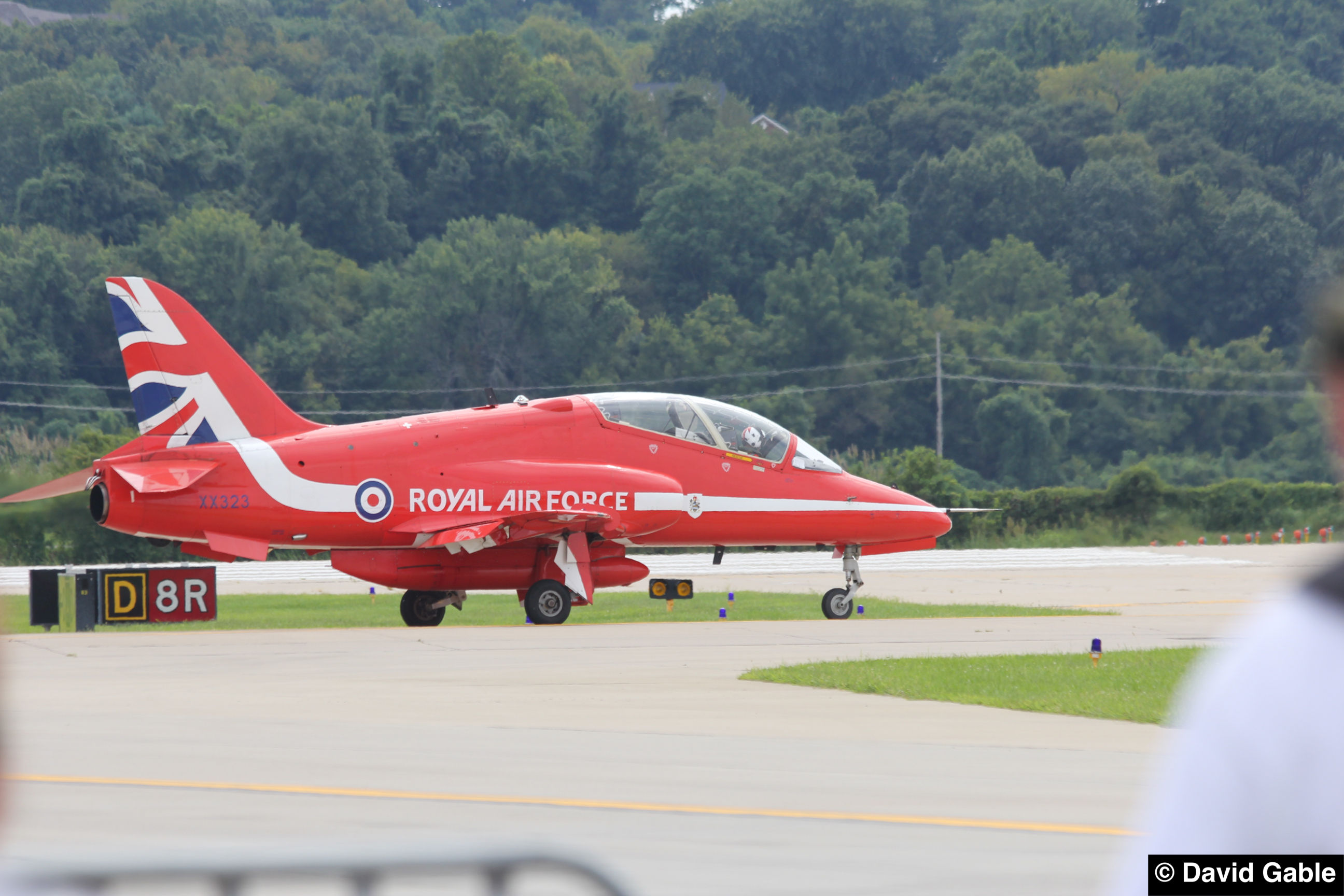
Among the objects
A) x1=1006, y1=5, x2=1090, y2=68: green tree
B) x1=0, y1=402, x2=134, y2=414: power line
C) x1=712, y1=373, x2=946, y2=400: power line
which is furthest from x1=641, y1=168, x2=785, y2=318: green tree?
x1=1006, y1=5, x2=1090, y2=68: green tree

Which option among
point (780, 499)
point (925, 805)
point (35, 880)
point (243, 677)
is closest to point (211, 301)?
point (780, 499)

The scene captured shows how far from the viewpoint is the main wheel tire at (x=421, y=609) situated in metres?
23.0

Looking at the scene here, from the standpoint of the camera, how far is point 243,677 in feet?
51.2

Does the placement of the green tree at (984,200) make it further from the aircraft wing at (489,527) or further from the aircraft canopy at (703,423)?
the aircraft wing at (489,527)

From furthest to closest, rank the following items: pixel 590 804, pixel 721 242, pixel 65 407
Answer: pixel 721 242, pixel 65 407, pixel 590 804

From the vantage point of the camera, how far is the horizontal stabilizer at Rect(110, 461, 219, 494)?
20578mm

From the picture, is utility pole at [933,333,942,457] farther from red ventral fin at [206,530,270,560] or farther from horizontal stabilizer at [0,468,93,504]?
horizontal stabilizer at [0,468,93,504]

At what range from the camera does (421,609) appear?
23078 millimetres

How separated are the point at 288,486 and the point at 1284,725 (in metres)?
20.4

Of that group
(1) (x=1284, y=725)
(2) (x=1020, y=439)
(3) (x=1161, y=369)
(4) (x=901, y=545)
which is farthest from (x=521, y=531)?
(3) (x=1161, y=369)

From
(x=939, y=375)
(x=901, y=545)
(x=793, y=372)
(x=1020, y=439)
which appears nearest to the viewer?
(x=901, y=545)

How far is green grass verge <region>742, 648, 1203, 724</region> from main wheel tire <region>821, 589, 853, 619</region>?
6.26 meters

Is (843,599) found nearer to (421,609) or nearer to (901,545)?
(901,545)

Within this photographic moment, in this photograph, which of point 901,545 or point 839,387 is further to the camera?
point 839,387
